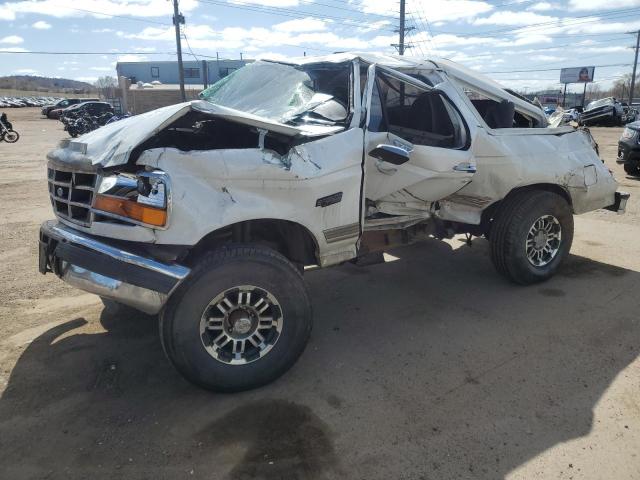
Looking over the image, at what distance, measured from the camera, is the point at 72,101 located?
151 feet

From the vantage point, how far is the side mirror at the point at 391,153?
3328mm

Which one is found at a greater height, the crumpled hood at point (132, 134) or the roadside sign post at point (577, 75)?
the roadside sign post at point (577, 75)

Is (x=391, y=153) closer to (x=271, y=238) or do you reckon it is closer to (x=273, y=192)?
(x=273, y=192)

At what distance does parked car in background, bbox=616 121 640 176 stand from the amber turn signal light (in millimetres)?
10849

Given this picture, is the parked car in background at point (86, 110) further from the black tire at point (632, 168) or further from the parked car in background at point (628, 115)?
the parked car in background at point (628, 115)

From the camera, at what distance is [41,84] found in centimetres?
15725

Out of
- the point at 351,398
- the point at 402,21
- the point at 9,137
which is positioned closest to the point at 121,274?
the point at 351,398

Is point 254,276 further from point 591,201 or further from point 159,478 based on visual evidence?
point 591,201

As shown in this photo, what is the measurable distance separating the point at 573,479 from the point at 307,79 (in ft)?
10.7

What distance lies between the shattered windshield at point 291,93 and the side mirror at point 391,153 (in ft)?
1.31

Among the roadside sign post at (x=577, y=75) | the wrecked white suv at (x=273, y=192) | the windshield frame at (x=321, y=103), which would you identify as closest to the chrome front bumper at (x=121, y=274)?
the wrecked white suv at (x=273, y=192)

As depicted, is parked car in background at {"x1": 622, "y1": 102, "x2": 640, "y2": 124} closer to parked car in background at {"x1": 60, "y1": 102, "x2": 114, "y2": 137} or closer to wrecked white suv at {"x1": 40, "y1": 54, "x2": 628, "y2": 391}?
parked car in background at {"x1": 60, "y1": 102, "x2": 114, "y2": 137}

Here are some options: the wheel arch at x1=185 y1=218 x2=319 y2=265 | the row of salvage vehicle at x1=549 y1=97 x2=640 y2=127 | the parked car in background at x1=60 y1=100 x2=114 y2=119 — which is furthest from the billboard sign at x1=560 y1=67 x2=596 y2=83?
the wheel arch at x1=185 y1=218 x2=319 y2=265

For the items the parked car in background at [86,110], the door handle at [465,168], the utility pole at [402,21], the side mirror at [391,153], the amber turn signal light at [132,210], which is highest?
the utility pole at [402,21]
